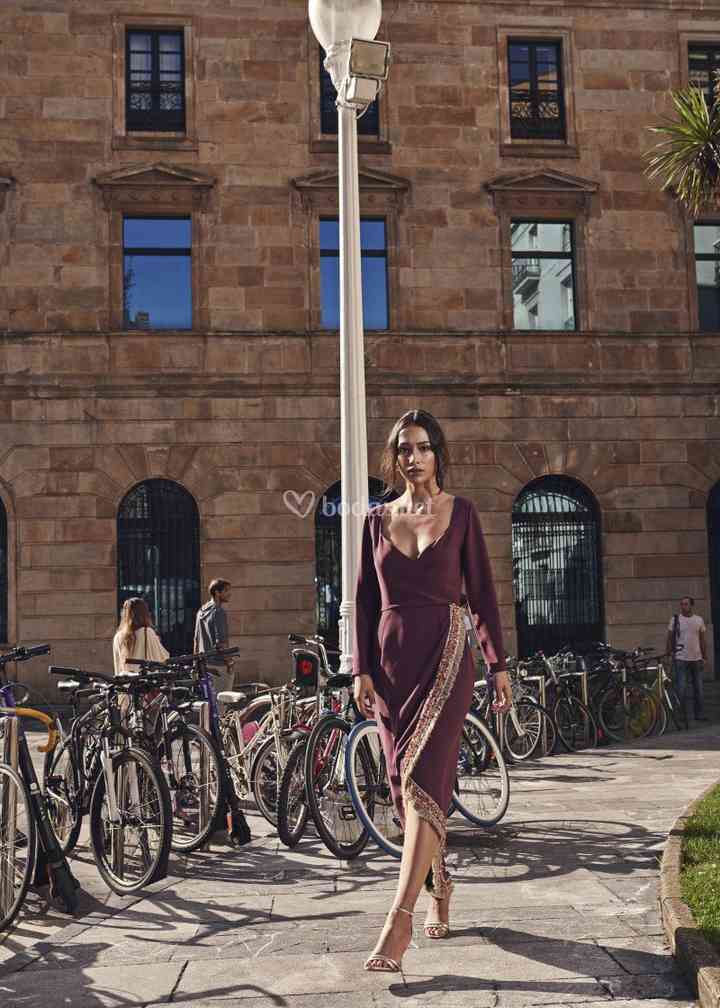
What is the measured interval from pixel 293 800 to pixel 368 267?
15016mm

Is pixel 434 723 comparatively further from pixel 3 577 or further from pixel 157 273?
pixel 157 273

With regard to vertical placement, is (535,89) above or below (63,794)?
above

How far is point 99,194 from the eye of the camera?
20.9 m

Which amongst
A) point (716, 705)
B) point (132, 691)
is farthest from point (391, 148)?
point (132, 691)

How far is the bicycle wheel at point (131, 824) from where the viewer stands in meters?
6.71

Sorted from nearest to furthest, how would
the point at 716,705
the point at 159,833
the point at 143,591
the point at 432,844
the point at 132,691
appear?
the point at 432,844
the point at 159,833
the point at 132,691
the point at 716,705
the point at 143,591

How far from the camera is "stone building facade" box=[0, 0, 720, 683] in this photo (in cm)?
2042

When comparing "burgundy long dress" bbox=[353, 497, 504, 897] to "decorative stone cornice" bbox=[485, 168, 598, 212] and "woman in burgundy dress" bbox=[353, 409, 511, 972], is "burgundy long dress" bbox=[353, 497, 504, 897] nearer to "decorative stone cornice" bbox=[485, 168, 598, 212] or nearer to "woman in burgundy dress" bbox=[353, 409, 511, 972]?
"woman in burgundy dress" bbox=[353, 409, 511, 972]

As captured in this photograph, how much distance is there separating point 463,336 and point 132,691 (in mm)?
14643

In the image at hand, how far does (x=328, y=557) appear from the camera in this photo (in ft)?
68.7

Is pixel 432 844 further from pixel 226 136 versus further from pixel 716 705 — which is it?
pixel 226 136

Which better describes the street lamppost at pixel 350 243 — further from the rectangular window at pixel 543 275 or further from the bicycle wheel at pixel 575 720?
the rectangular window at pixel 543 275

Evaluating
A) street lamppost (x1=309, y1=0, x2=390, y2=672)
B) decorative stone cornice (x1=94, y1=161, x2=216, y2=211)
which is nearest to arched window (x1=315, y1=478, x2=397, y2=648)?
decorative stone cornice (x1=94, y1=161, x2=216, y2=211)

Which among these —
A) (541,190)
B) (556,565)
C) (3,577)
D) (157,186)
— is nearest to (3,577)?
(3,577)
